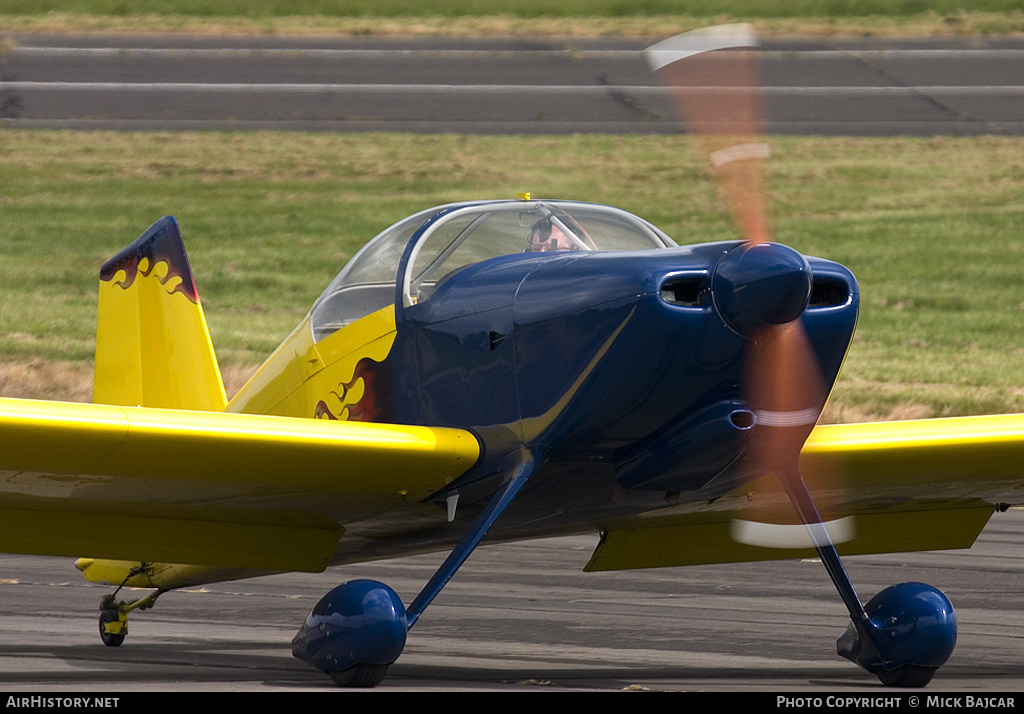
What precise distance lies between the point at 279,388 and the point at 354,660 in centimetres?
223

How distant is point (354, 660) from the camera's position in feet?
18.7

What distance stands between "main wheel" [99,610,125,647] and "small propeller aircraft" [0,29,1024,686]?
56 cm

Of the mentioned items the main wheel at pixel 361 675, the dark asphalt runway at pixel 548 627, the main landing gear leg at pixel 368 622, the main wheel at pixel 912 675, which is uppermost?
the main landing gear leg at pixel 368 622

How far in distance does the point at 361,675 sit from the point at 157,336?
3348 millimetres

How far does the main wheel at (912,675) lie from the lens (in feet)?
20.5

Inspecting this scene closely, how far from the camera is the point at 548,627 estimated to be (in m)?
8.37

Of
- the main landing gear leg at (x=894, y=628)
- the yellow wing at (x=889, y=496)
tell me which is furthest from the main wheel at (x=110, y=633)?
the main landing gear leg at (x=894, y=628)

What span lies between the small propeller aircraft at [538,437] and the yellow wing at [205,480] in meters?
0.01

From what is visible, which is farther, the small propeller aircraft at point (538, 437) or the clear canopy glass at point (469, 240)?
the clear canopy glass at point (469, 240)

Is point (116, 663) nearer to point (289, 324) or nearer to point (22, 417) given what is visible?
point (22, 417)

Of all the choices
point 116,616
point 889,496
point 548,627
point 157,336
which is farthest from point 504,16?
point 889,496

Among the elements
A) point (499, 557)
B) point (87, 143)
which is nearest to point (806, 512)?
point (499, 557)

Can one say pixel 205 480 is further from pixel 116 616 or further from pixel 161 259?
pixel 161 259

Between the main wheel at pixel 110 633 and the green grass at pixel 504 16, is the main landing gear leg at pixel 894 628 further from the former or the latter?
the green grass at pixel 504 16
